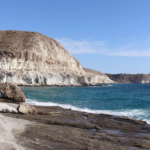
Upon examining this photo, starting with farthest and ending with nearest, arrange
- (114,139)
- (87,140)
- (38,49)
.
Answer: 1. (38,49)
2. (114,139)
3. (87,140)

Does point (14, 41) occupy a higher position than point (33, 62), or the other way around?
point (14, 41)

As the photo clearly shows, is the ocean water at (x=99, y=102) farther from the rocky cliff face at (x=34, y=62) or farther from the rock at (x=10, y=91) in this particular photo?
the rocky cliff face at (x=34, y=62)

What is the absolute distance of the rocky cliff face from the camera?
5515 cm

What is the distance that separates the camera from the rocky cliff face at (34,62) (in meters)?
55.1

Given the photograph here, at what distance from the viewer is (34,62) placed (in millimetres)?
61688

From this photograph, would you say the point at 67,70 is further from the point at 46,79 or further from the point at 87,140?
the point at 87,140

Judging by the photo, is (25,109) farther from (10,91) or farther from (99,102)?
(99,102)

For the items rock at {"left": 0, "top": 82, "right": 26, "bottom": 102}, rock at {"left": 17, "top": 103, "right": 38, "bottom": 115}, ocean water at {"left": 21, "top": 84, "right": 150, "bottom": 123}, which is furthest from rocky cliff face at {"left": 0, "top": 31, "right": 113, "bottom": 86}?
rock at {"left": 17, "top": 103, "right": 38, "bottom": 115}

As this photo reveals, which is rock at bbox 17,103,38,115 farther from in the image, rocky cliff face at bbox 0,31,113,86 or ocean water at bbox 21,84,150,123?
rocky cliff face at bbox 0,31,113,86

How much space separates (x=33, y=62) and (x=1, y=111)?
5236cm

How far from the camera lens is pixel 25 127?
283 inches

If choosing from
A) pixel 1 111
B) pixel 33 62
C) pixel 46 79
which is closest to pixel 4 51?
pixel 33 62

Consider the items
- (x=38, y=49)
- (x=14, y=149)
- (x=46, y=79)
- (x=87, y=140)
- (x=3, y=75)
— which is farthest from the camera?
(x=38, y=49)

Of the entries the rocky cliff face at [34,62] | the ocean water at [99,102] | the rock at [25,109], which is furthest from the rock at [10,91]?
the rocky cliff face at [34,62]
